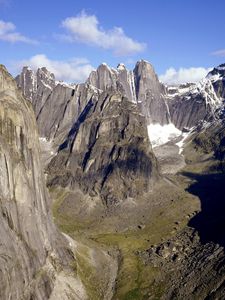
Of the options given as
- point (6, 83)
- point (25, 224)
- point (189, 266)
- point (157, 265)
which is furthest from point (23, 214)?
point (157, 265)

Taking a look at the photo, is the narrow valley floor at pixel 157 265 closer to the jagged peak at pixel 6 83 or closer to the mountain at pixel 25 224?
the mountain at pixel 25 224

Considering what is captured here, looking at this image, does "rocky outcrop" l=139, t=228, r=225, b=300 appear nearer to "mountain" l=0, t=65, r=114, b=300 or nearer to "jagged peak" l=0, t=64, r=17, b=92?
"mountain" l=0, t=65, r=114, b=300

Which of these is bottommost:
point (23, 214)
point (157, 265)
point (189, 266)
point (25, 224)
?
point (157, 265)

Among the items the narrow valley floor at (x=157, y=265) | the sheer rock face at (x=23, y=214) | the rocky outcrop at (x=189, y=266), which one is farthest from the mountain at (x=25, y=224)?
the rocky outcrop at (x=189, y=266)

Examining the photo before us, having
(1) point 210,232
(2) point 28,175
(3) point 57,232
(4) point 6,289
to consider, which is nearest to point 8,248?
(4) point 6,289

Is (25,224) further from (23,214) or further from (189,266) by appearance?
(189,266)

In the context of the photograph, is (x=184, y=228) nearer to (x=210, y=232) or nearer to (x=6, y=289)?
(x=210, y=232)

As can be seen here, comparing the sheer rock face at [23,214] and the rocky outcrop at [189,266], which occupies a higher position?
the sheer rock face at [23,214]

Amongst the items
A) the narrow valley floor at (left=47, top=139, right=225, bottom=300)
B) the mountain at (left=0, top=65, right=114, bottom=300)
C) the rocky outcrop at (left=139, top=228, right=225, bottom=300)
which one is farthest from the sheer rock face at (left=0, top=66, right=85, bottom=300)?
the rocky outcrop at (left=139, top=228, right=225, bottom=300)
